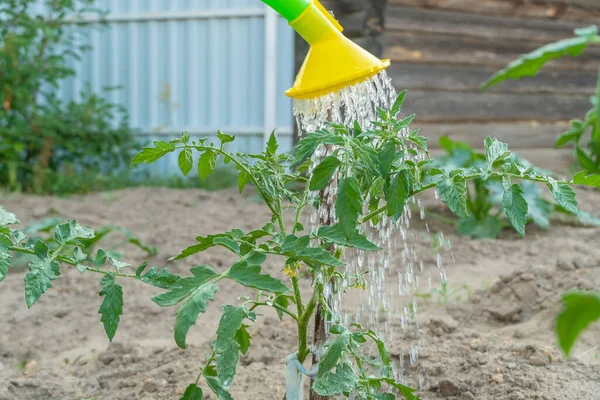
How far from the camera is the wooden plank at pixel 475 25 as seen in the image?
4898mm

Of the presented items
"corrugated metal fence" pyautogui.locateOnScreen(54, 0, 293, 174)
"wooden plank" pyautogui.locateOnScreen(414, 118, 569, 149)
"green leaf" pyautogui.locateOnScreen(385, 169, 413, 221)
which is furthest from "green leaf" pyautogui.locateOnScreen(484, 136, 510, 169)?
"corrugated metal fence" pyautogui.locateOnScreen(54, 0, 293, 174)

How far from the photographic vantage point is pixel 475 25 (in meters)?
5.33

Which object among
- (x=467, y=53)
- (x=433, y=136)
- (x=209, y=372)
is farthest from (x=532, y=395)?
(x=467, y=53)

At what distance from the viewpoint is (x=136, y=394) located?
1838mm

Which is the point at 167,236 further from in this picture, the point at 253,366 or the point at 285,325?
the point at 253,366

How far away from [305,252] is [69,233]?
1.58 feet

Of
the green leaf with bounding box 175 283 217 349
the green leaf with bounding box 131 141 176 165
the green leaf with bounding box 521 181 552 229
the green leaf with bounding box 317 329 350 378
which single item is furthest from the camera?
the green leaf with bounding box 521 181 552 229

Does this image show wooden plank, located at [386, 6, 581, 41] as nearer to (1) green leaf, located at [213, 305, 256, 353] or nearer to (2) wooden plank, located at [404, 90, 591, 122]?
(2) wooden plank, located at [404, 90, 591, 122]

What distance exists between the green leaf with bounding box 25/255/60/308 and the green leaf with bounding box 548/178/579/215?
86cm

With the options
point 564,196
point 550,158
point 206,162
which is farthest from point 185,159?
point 550,158

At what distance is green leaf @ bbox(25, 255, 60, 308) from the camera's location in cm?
118

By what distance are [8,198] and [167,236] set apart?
5.77ft

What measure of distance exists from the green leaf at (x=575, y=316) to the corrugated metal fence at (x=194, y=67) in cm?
573

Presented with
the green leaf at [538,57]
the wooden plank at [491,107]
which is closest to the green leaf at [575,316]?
the green leaf at [538,57]
